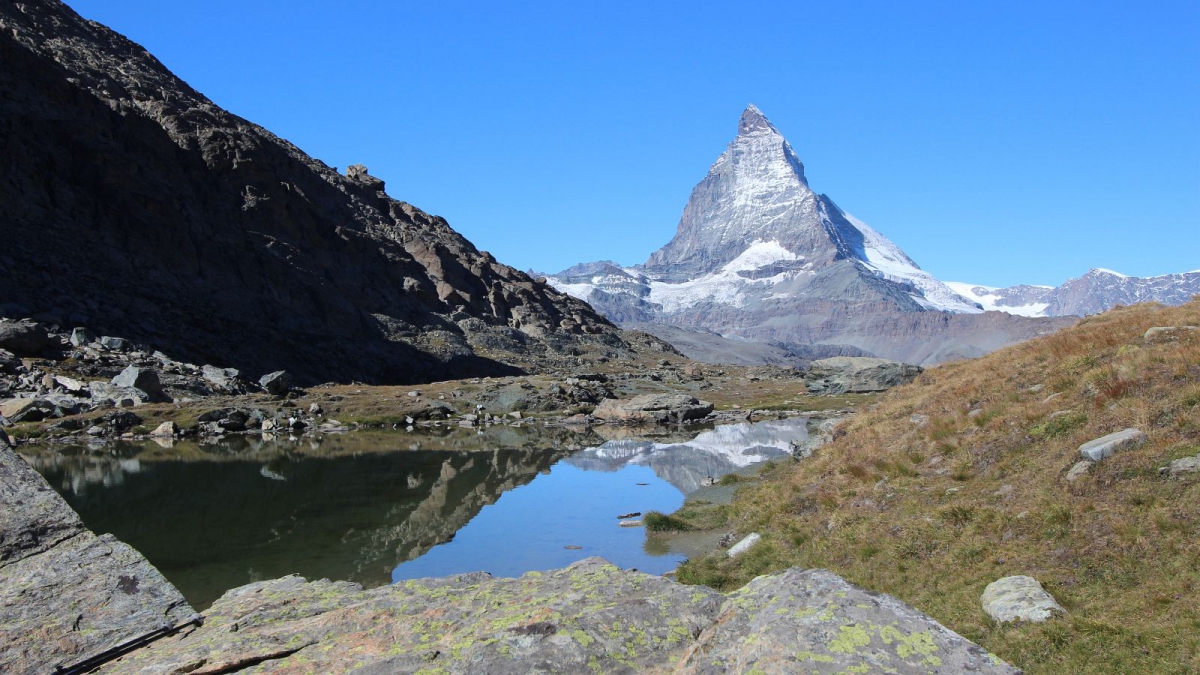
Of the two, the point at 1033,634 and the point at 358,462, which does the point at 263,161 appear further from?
the point at 1033,634

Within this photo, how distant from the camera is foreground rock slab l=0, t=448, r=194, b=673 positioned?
7965 millimetres

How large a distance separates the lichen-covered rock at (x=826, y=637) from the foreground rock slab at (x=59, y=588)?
610cm

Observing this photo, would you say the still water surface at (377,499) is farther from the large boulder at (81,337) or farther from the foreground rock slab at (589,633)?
the large boulder at (81,337)

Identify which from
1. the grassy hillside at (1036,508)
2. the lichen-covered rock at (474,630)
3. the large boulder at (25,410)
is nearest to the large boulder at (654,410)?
the large boulder at (25,410)

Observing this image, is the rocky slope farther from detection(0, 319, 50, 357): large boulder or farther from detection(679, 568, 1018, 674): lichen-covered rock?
detection(679, 568, 1018, 674): lichen-covered rock

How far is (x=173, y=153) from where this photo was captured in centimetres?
12238

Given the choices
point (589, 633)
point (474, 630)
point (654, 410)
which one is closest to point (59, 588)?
point (474, 630)

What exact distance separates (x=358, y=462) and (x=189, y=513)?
48.5ft

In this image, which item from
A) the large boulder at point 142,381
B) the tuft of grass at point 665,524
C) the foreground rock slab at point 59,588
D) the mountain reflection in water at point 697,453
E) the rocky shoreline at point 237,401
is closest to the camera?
the foreground rock slab at point 59,588

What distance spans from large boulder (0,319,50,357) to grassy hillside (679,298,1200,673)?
209 ft

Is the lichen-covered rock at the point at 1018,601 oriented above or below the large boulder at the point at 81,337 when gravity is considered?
below

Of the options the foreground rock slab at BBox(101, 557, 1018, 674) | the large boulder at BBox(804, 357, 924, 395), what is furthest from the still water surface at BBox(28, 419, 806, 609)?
the large boulder at BBox(804, 357, 924, 395)

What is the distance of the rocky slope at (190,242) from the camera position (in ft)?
283

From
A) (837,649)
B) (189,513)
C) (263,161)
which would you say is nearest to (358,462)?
(189,513)
